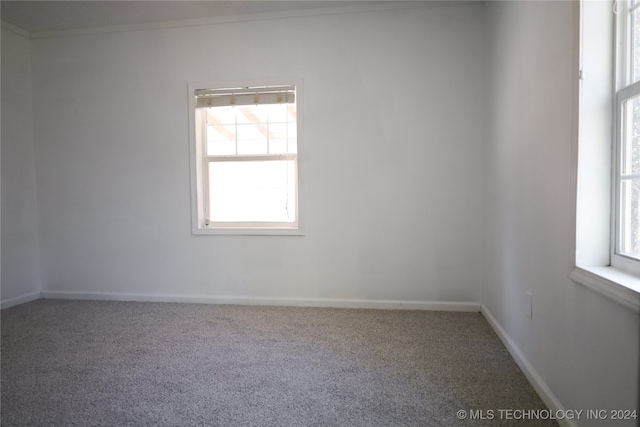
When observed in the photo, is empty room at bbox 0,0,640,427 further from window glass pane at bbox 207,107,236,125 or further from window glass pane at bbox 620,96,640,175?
window glass pane at bbox 620,96,640,175

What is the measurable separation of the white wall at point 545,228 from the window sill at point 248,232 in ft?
5.84

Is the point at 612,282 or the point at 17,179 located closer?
the point at 612,282

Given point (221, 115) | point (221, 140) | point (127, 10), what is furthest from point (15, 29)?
point (221, 140)

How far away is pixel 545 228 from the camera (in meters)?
1.89

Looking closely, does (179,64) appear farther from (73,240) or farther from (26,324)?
(26,324)

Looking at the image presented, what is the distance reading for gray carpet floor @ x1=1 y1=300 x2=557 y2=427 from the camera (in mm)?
1825

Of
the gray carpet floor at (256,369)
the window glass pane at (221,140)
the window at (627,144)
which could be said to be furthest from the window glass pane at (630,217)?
the window glass pane at (221,140)

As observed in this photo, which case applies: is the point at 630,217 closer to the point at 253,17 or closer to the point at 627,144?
the point at 627,144

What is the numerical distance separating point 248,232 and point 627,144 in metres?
2.90

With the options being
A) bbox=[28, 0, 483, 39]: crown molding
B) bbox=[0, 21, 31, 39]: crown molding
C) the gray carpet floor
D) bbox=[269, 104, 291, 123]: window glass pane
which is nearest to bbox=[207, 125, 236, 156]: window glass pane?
bbox=[269, 104, 291, 123]: window glass pane

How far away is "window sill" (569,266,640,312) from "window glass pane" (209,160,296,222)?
253 centimetres

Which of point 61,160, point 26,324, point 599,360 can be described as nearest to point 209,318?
point 26,324

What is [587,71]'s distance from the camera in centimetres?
153

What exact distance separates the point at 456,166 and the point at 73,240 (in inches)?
156
